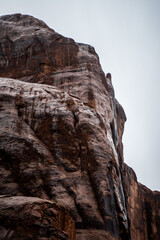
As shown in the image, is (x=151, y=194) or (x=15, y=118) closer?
(x=15, y=118)

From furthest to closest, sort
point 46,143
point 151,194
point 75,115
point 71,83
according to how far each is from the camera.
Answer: point 151,194
point 71,83
point 75,115
point 46,143

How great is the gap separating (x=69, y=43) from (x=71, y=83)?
5.71 m

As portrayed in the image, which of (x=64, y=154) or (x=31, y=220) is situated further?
(x=64, y=154)

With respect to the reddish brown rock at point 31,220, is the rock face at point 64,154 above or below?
above

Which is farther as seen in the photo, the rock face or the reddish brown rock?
the rock face

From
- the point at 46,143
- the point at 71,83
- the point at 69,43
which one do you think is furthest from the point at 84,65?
the point at 46,143

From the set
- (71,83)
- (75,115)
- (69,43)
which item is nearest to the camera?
(75,115)

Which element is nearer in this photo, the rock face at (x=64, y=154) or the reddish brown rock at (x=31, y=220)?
the reddish brown rock at (x=31, y=220)

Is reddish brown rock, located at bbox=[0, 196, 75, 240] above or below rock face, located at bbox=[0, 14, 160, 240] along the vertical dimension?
below

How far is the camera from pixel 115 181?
13727mm

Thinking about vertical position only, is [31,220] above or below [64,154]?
below

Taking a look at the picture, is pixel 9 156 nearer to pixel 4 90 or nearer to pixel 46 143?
pixel 46 143

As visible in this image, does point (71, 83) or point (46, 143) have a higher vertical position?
point (71, 83)

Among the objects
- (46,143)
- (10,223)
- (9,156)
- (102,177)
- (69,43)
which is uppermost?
(69,43)
